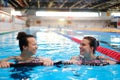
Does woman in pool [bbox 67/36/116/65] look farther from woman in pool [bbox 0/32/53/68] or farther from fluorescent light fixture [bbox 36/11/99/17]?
fluorescent light fixture [bbox 36/11/99/17]

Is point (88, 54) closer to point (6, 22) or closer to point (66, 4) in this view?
point (6, 22)

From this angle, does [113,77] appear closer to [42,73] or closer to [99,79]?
[99,79]

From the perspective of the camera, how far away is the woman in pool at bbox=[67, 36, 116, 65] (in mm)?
3629

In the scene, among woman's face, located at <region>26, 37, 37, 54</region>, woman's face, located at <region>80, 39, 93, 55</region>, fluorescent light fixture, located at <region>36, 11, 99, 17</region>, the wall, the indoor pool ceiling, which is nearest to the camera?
woman's face, located at <region>26, 37, 37, 54</region>

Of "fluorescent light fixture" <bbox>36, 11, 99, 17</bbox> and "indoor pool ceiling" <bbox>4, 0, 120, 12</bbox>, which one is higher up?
"indoor pool ceiling" <bbox>4, 0, 120, 12</bbox>

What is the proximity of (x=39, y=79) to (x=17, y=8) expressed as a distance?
33.6 m

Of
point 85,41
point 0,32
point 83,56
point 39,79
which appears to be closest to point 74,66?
point 83,56

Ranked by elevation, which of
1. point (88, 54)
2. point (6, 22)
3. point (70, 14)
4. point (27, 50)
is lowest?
point (88, 54)

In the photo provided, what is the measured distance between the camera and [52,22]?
3953 cm

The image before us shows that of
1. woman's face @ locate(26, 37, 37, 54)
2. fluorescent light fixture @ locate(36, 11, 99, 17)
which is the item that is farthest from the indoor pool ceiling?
woman's face @ locate(26, 37, 37, 54)

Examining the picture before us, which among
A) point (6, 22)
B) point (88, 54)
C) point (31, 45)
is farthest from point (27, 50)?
point (6, 22)

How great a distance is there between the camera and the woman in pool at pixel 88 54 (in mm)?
3629

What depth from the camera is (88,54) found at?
3.79m

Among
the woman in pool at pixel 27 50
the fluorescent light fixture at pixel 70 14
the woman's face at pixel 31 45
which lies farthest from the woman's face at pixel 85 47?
the fluorescent light fixture at pixel 70 14
